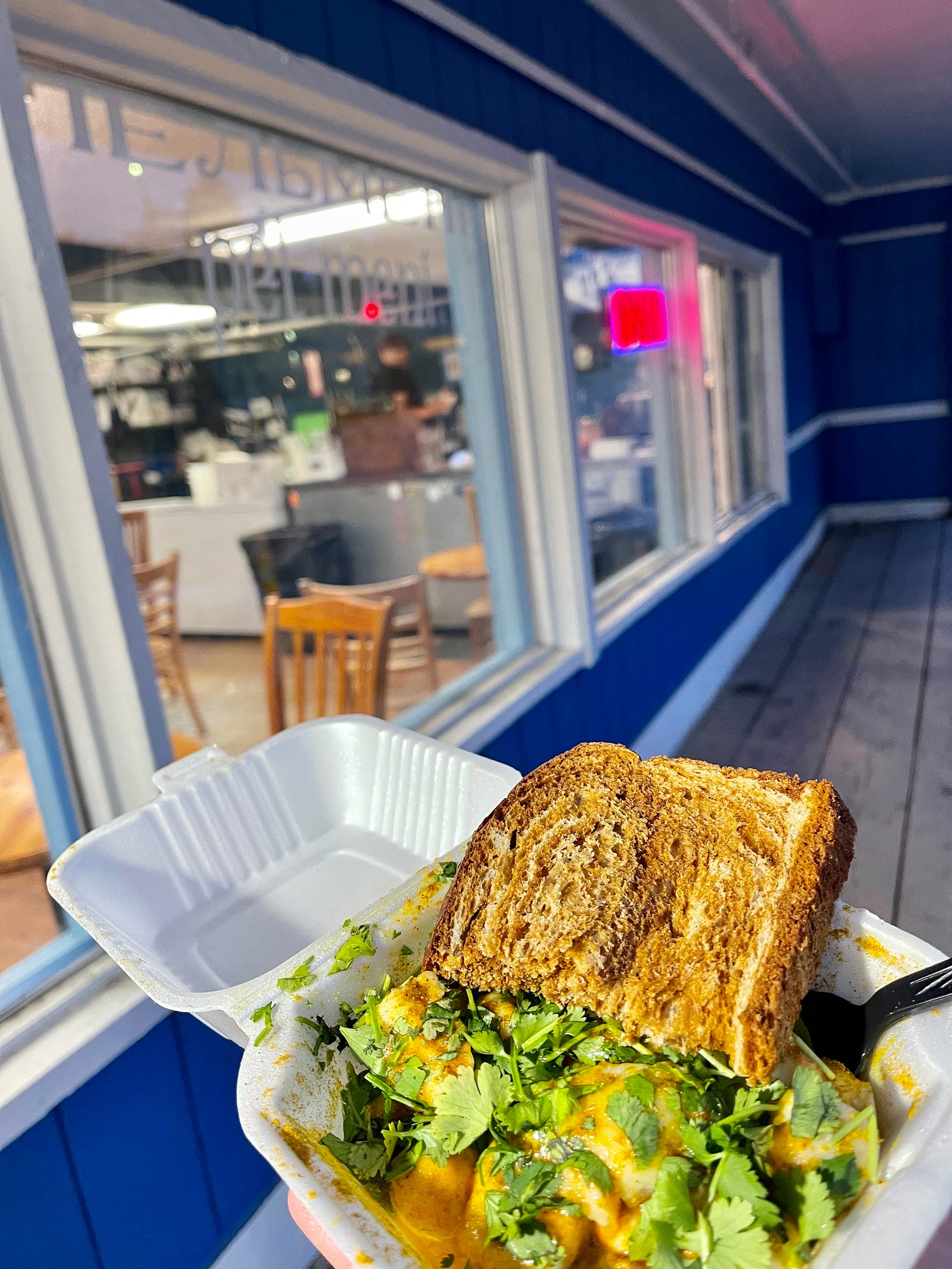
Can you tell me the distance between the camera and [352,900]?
1279 mm

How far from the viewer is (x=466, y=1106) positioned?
761mm

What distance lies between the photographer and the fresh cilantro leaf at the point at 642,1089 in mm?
719

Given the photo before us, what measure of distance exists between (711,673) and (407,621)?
152 cm

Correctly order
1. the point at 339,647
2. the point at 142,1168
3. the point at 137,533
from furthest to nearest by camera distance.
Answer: the point at 137,533
the point at 339,647
the point at 142,1168

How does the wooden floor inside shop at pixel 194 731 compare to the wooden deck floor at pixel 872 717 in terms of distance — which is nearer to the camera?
the wooden floor inside shop at pixel 194 731

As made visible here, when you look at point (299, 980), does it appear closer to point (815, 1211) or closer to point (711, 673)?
point (815, 1211)

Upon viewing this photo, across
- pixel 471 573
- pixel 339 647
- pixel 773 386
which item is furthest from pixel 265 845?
pixel 773 386

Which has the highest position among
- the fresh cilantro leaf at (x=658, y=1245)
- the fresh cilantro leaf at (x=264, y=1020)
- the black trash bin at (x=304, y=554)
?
the fresh cilantro leaf at (x=264, y=1020)

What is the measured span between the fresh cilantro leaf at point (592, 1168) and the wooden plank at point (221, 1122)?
3.16 feet

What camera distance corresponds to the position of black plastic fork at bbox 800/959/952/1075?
2.51 feet

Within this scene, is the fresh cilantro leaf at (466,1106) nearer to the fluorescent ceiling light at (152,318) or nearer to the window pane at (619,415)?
the window pane at (619,415)

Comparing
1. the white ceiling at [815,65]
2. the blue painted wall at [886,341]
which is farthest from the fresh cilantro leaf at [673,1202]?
the blue painted wall at [886,341]

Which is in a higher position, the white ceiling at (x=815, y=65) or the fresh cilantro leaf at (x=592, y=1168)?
the white ceiling at (x=815, y=65)

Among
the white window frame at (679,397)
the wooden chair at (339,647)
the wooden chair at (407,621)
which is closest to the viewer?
the wooden chair at (339,647)
